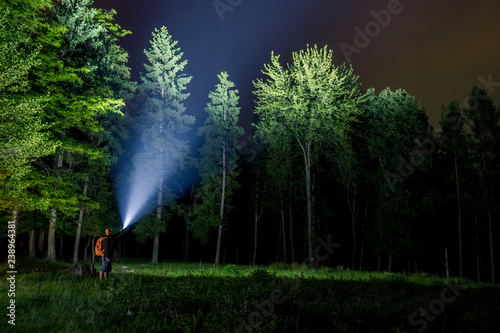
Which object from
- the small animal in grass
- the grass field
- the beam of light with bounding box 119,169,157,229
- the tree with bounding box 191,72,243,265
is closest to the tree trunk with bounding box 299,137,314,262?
the grass field

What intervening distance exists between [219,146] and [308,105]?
12126mm

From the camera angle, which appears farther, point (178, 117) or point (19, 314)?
point (178, 117)

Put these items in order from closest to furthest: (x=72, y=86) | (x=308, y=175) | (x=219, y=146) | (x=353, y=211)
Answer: (x=72, y=86), (x=308, y=175), (x=219, y=146), (x=353, y=211)

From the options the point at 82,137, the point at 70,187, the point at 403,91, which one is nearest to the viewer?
the point at 70,187

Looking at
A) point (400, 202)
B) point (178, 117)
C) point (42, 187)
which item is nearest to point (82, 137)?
point (178, 117)

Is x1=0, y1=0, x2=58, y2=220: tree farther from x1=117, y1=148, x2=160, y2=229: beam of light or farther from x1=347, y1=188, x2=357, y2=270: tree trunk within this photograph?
x1=347, y1=188, x2=357, y2=270: tree trunk

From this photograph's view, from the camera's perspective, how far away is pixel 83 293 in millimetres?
8961

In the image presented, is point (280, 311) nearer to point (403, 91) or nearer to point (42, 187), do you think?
point (42, 187)

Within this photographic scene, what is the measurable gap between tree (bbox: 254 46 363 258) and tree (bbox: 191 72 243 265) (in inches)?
374

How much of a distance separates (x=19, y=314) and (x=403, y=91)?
3025 cm

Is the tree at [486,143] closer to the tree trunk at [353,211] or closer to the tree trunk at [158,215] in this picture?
the tree trunk at [353,211]

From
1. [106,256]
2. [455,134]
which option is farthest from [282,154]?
[455,134]

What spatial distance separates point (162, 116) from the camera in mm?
28812

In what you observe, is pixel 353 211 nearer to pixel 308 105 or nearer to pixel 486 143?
pixel 486 143
